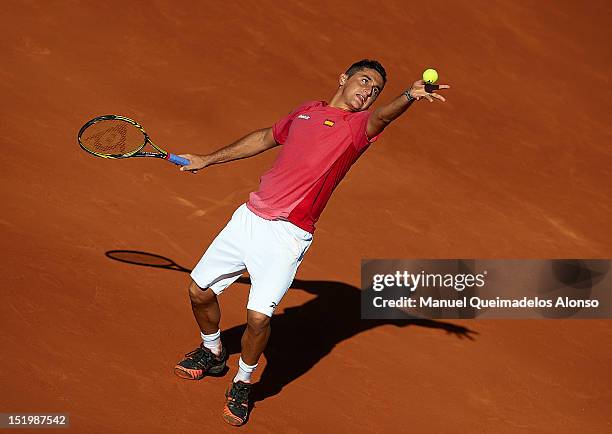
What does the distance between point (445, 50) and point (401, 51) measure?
65 cm

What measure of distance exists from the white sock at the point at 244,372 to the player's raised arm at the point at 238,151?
1.58 meters

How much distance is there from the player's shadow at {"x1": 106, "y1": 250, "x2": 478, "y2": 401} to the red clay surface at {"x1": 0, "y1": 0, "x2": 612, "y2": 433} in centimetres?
2

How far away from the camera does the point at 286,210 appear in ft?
23.7

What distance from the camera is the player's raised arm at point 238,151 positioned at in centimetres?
787

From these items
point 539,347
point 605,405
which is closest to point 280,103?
point 539,347

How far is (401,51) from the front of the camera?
14.2 meters

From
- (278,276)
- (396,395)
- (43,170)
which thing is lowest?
(396,395)

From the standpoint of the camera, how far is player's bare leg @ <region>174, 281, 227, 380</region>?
7.64 meters

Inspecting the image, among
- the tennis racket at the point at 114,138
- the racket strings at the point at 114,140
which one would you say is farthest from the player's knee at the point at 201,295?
the racket strings at the point at 114,140

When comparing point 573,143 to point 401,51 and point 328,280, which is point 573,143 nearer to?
point 401,51

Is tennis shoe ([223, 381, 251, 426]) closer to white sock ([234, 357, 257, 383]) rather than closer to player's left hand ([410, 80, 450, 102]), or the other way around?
white sock ([234, 357, 257, 383])

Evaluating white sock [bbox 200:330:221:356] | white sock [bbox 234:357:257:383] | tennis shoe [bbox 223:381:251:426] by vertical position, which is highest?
white sock [bbox 200:330:221:356]

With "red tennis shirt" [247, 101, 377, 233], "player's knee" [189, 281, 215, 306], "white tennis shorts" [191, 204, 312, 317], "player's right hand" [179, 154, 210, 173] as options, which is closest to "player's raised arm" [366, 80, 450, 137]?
"red tennis shirt" [247, 101, 377, 233]

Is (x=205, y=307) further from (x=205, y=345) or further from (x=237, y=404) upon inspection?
(x=237, y=404)
